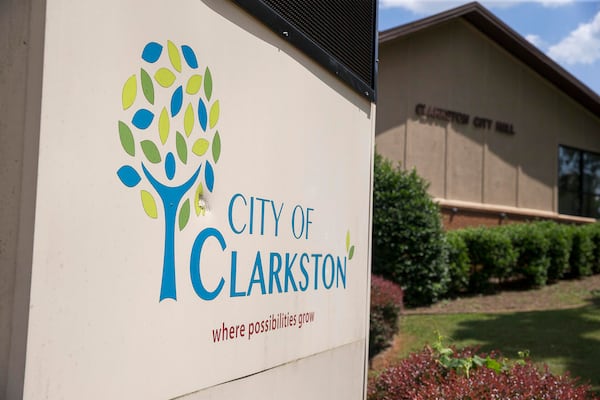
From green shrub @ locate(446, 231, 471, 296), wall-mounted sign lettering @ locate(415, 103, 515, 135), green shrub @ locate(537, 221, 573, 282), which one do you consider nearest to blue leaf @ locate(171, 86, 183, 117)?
green shrub @ locate(446, 231, 471, 296)

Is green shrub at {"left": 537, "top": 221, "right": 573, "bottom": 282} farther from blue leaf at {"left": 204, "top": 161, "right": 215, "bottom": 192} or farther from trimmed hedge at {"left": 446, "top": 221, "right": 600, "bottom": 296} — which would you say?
blue leaf at {"left": 204, "top": 161, "right": 215, "bottom": 192}

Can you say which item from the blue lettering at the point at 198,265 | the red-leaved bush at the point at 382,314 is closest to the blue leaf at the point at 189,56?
the blue lettering at the point at 198,265

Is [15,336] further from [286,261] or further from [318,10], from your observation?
[318,10]

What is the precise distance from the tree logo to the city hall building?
13074mm

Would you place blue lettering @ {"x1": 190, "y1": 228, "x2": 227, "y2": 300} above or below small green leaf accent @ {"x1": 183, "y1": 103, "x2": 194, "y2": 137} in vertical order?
below

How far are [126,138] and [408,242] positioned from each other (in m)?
10.3

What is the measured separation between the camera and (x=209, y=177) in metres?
2.45

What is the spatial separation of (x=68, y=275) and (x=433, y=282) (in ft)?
35.9

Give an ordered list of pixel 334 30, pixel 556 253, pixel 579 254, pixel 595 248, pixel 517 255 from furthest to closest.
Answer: pixel 595 248 → pixel 579 254 → pixel 556 253 → pixel 517 255 → pixel 334 30

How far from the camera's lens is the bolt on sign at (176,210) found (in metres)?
1.78

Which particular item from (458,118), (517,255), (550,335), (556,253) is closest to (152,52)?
(550,335)

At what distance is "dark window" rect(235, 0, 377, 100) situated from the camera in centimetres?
299

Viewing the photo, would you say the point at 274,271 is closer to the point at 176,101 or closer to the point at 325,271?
the point at 325,271

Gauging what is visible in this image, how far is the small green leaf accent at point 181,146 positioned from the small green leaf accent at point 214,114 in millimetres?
190
